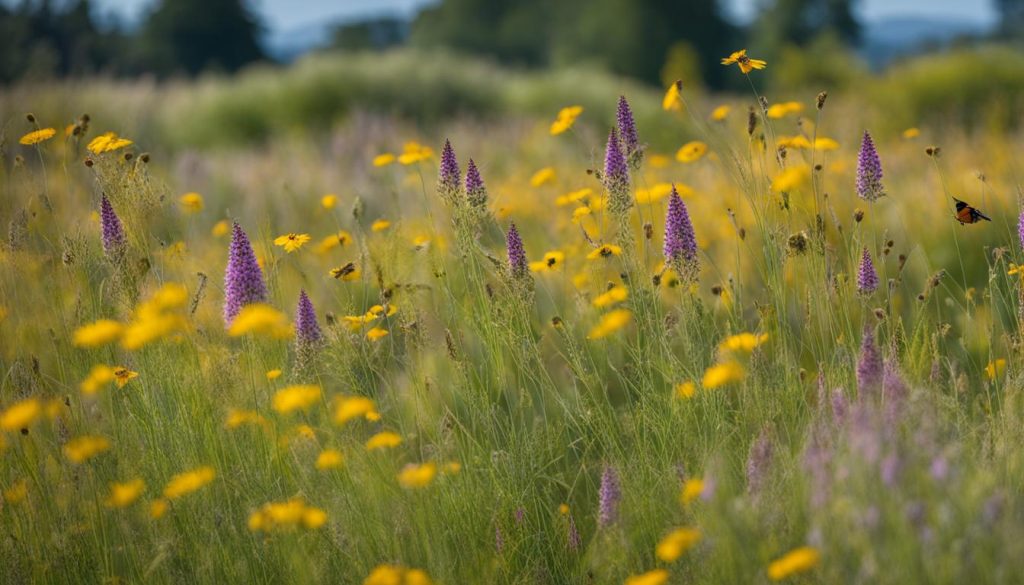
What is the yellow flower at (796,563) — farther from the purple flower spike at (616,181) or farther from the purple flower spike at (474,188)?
the purple flower spike at (474,188)

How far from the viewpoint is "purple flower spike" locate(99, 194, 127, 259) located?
2.78 m

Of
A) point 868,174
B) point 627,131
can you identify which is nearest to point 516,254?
point 627,131

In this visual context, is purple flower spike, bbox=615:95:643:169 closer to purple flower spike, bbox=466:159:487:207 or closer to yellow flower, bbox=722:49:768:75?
yellow flower, bbox=722:49:768:75

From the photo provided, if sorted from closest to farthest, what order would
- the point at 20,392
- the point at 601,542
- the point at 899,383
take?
the point at 899,383
the point at 601,542
the point at 20,392

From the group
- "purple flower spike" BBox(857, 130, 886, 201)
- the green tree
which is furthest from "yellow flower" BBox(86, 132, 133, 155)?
the green tree

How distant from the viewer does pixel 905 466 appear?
67.1 inches

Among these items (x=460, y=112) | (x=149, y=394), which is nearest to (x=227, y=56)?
(x=460, y=112)

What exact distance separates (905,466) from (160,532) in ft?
6.04

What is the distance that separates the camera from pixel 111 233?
2793 mm

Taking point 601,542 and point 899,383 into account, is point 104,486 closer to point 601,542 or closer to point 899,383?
point 601,542

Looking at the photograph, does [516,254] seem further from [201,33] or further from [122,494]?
[201,33]

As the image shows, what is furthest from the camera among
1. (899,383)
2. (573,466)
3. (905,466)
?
(573,466)

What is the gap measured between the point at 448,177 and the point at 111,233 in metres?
0.96

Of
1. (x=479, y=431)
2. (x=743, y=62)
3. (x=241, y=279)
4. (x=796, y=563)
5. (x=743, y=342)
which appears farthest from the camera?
(x=479, y=431)
